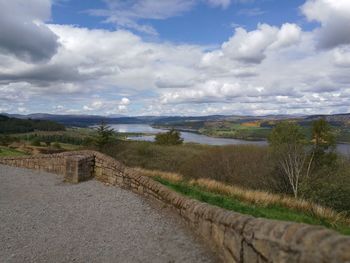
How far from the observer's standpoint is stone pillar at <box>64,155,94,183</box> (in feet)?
42.0

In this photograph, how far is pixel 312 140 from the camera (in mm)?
38406

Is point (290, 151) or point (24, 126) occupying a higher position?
point (290, 151)

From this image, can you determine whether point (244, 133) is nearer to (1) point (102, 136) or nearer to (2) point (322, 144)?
(1) point (102, 136)

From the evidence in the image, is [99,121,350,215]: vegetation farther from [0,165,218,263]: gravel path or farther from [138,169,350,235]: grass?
[0,165,218,263]: gravel path

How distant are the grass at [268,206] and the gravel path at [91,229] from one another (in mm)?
1424

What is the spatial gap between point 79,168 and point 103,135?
33956 millimetres

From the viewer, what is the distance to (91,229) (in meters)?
7.49

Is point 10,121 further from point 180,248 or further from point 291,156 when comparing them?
point 180,248

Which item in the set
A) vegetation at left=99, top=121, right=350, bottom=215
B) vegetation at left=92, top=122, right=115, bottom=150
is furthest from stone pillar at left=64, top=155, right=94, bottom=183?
vegetation at left=92, top=122, right=115, bottom=150

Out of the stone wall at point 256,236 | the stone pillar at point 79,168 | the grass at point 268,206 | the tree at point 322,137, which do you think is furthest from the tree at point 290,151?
the stone wall at point 256,236

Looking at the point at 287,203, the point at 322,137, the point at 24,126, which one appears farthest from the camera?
the point at 24,126

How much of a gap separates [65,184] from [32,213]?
13.0 feet

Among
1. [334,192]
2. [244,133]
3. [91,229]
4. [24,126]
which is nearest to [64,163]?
[91,229]

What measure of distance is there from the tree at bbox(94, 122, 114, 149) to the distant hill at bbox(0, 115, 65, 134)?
243 feet
